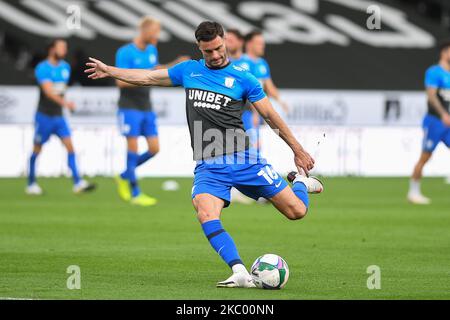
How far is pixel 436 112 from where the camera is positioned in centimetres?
1877

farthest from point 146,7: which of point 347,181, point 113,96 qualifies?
point 347,181

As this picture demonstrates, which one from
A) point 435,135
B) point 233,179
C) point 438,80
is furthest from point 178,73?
point 435,135

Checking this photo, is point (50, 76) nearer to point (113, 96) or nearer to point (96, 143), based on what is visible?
point (96, 143)

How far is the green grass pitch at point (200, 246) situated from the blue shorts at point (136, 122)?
1.18 meters

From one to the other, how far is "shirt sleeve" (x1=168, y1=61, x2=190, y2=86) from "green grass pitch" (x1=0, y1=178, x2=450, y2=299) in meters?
1.77

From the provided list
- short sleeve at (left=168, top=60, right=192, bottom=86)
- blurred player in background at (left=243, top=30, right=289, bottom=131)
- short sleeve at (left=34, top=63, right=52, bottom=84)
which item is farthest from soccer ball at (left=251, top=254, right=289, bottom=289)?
short sleeve at (left=34, top=63, right=52, bottom=84)

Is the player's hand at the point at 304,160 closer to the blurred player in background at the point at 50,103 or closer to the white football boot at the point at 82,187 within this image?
the white football boot at the point at 82,187

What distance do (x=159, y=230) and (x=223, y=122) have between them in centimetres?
473

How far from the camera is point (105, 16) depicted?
3150cm

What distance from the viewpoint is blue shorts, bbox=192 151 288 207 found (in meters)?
9.95

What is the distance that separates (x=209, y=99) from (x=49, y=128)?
10.9 metres

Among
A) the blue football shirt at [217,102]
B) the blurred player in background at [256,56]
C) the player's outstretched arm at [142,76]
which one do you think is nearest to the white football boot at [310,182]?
the blue football shirt at [217,102]

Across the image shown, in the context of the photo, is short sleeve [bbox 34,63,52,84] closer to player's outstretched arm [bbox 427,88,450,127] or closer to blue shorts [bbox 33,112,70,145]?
blue shorts [bbox 33,112,70,145]

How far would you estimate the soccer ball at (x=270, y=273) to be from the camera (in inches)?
374
